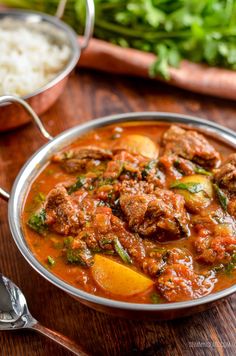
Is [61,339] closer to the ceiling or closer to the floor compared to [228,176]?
closer to the floor

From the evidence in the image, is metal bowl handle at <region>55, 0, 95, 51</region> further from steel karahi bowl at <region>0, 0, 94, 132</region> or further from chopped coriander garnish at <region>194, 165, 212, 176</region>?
chopped coriander garnish at <region>194, 165, 212, 176</region>

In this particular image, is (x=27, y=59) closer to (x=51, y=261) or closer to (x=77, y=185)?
(x=77, y=185)

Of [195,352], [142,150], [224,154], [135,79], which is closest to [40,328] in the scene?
[195,352]

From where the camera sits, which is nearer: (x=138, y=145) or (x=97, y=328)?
(x=97, y=328)

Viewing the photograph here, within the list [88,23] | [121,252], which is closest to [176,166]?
[121,252]

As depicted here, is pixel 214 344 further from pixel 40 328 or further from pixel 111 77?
pixel 111 77

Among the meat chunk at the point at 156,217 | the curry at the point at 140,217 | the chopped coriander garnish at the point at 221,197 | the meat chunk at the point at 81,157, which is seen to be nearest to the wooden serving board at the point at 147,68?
the curry at the point at 140,217

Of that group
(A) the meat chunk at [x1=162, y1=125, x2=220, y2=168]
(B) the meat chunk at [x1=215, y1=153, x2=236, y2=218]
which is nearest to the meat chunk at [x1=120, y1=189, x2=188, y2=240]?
(B) the meat chunk at [x1=215, y1=153, x2=236, y2=218]
